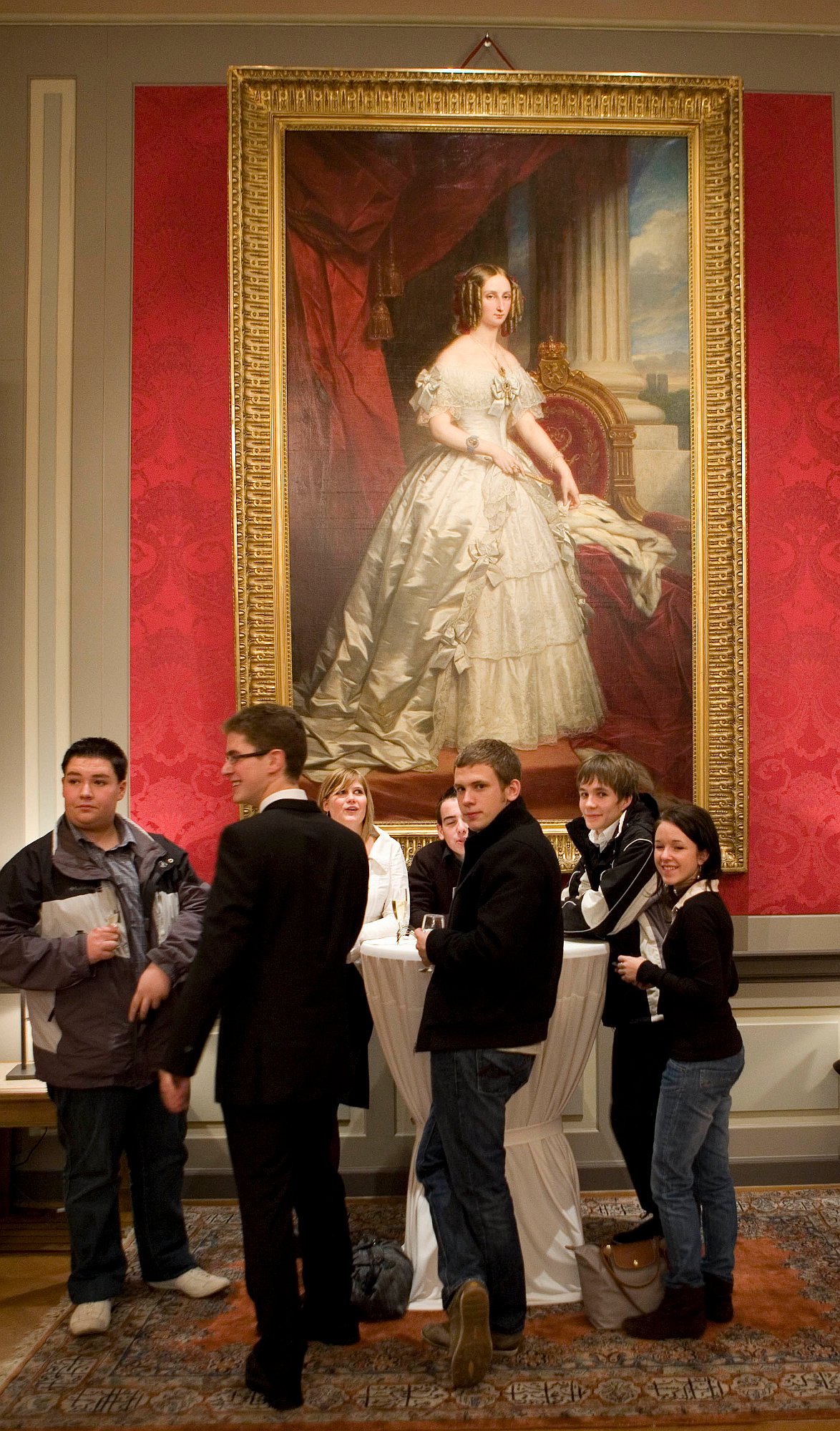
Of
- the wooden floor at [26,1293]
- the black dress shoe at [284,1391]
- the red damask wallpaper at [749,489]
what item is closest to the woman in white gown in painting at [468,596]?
the red damask wallpaper at [749,489]

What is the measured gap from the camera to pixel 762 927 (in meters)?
5.16

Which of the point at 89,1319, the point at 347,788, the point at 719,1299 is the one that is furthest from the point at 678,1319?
the point at 347,788

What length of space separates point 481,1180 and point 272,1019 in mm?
802

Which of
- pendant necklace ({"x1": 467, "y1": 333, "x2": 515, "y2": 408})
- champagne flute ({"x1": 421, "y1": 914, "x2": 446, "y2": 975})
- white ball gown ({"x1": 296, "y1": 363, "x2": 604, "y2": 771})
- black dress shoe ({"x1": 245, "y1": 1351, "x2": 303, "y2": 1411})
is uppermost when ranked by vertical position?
pendant necklace ({"x1": 467, "y1": 333, "x2": 515, "y2": 408})

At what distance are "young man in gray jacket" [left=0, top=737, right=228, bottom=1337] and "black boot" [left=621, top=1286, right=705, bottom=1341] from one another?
1390 millimetres

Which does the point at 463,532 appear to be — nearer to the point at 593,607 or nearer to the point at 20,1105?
the point at 593,607

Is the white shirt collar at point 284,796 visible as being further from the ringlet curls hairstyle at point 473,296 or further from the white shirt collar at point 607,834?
the ringlet curls hairstyle at point 473,296

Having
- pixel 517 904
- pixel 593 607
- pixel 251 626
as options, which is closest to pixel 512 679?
pixel 593 607

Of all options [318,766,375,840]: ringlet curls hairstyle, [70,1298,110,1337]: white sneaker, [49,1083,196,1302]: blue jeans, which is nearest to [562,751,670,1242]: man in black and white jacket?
[318,766,375,840]: ringlet curls hairstyle

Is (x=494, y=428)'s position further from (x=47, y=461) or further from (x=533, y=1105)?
(x=533, y=1105)

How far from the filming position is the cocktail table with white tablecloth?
3793mm

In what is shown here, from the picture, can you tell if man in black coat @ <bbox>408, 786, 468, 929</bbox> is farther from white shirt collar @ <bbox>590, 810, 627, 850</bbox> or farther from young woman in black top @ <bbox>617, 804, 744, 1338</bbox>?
young woman in black top @ <bbox>617, 804, 744, 1338</bbox>

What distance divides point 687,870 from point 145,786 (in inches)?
97.6

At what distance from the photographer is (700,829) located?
3588mm
